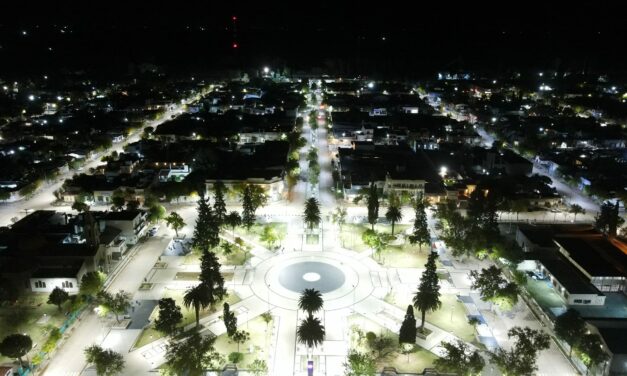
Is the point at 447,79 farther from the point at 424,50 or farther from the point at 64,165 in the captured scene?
the point at 64,165

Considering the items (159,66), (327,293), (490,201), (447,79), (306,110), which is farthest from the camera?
(159,66)

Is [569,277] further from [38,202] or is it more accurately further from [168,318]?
[38,202]

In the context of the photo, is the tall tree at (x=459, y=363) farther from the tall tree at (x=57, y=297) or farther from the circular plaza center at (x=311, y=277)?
the tall tree at (x=57, y=297)

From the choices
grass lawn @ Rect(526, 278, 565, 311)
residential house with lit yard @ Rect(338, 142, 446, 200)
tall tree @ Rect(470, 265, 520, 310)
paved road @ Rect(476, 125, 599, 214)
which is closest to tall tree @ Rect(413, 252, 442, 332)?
tall tree @ Rect(470, 265, 520, 310)

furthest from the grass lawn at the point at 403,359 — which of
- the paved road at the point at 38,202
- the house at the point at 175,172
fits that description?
the paved road at the point at 38,202

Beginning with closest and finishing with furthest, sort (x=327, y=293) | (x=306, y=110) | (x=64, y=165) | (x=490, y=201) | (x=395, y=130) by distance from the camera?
(x=327, y=293) < (x=490, y=201) < (x=64, y=165) < (x=395, y=130) < (x=306, y=110)

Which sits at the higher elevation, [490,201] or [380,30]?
[380,30]

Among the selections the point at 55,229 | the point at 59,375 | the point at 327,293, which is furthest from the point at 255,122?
the point at 59,375
